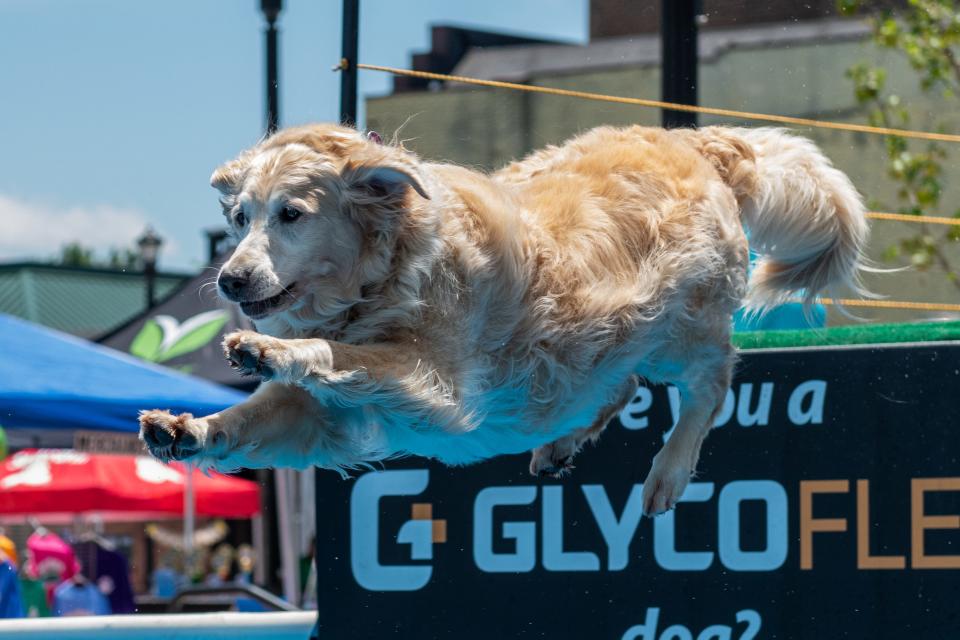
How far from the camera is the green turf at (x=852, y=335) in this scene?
514cm

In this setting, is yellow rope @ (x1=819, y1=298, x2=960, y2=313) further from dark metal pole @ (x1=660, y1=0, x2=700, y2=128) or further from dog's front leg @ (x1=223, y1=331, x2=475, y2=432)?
dog's front leg @ (x1=223, y1=331, x2=475, y2=432)

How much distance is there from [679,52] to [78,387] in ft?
15.3

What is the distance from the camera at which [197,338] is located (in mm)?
12484

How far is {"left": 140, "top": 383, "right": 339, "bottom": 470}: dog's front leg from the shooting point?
10.5 ft

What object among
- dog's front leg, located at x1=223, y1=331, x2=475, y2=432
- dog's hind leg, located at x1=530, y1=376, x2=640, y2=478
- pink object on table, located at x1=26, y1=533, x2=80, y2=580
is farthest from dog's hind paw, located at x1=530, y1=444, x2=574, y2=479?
pink object on table, located at x1=26, y1=533, x2=80, y2=580

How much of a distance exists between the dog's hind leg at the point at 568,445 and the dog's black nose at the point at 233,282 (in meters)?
1.40

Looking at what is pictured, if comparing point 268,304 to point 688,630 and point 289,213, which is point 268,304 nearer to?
point 289,213

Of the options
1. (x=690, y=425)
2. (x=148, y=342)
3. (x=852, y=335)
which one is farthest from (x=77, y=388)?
(x=690, y=425)

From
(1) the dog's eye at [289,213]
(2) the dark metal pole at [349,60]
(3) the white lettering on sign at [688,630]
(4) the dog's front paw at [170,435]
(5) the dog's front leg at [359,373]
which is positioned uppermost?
(2) the dark metal pole at [349,60]

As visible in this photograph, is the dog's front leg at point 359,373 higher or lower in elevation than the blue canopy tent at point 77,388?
higher

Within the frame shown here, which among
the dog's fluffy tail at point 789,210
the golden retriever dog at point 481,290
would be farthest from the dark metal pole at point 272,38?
the golden retriever dog at point 481,290

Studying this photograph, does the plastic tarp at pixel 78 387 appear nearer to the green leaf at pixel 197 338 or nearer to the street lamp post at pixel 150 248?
the green leaf at pixel 197 338

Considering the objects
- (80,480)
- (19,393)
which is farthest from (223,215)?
(80,480)

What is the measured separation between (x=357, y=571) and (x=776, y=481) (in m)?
1.72
